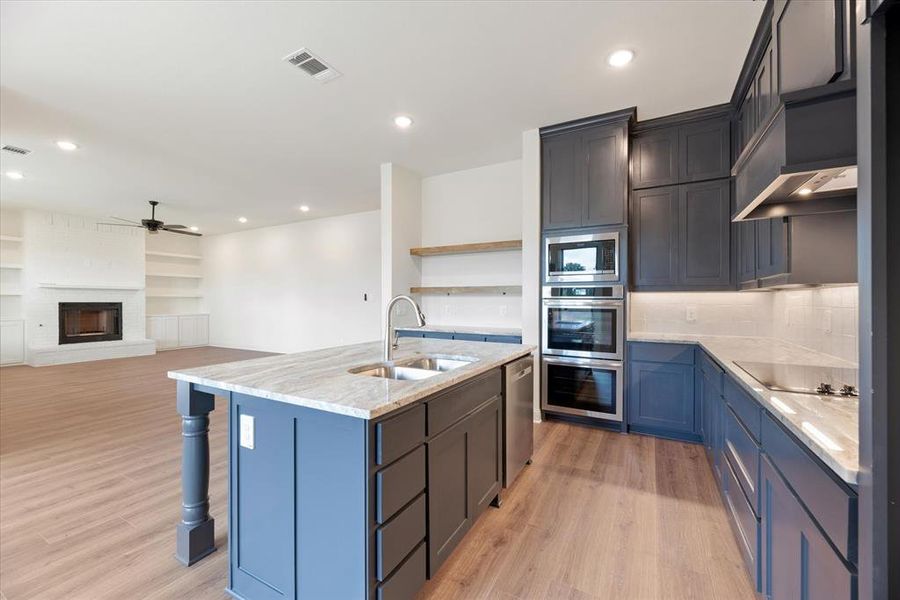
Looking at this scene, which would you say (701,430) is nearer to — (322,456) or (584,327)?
(584,327)

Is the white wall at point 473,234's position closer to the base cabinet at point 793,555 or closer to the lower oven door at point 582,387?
the lower oven door at point 582,387

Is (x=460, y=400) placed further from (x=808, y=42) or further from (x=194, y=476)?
(x=808, y=42)

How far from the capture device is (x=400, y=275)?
4.69 m

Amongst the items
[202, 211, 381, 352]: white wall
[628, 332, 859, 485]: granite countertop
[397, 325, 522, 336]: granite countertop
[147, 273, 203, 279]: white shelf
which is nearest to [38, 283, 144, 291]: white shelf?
[147, 273, 203, 279]: white shelf

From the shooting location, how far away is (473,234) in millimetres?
4758

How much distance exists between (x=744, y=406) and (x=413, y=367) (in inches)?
64.6

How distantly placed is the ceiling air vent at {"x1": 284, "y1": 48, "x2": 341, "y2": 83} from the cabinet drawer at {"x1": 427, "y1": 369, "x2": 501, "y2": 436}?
238 centimetres

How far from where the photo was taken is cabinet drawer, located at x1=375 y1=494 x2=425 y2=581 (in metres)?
1.29

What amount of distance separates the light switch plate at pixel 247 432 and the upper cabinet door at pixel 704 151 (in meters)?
3.75

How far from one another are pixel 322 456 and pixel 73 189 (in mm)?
7082

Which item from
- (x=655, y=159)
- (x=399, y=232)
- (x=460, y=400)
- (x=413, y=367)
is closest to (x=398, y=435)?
(x=460, y=400)

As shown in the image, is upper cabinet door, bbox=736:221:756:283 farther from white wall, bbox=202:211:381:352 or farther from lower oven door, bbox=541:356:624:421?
white wall, bbox=202:211:381:352

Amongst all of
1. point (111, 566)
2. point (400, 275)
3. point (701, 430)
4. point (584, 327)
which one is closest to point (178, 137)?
point (400, 275)

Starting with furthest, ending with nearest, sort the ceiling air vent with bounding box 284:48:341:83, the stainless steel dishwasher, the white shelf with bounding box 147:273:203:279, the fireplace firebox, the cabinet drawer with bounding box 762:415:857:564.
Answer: the white shelf with bounding box 147:273:203:279 < the fireplace firebox < the ceiling air vent with bounding box 284:48:341:83 < the stainless steel dishwasher < the cabinet drawer with bounding box 762:415:857:564
